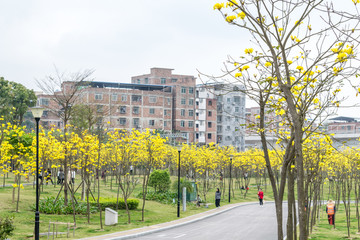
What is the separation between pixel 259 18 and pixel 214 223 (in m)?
22.5

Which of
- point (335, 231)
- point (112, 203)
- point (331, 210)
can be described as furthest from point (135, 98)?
point (335, 231)

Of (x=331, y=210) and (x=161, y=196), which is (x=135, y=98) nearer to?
(x=161, y=196)

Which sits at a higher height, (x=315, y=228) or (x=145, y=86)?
(x=145, y=86)

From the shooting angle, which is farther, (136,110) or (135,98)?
(136,110)

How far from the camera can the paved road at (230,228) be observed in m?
24.2

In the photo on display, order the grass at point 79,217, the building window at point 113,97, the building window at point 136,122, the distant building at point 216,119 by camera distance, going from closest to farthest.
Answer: the grass at point 79,217, the building window at point 113,97, the building window at point 136,122, the distant building at point 216,119

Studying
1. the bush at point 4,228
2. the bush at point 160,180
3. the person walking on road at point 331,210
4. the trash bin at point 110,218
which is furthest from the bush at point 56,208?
the person walking on road at point 331,210

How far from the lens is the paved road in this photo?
79.4ft

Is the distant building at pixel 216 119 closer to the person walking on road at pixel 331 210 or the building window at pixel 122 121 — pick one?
the building window at pixel 122 121

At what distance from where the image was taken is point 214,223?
3033cm

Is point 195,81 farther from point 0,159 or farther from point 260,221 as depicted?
point 0,159

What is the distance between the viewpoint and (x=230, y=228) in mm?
27922

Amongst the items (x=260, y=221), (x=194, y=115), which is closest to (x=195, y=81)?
(x=194, y=115)

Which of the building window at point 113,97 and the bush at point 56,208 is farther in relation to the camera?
the building window at point 113,97
